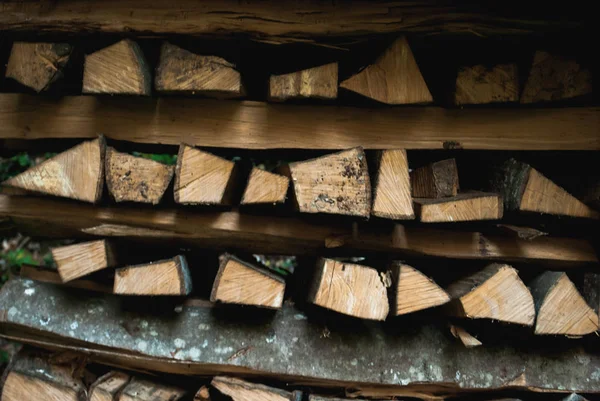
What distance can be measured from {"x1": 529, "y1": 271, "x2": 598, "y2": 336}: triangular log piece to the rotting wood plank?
13cm

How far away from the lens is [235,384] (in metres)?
1.38

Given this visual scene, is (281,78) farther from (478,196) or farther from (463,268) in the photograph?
(463,268)

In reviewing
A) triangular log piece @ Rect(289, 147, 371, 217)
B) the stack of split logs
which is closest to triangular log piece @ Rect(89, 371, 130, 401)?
the stack of split logs

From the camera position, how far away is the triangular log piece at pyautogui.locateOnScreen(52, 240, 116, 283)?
135 centimetres

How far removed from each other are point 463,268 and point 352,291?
15.5 inches

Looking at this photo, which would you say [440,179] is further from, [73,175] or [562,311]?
[73,175]

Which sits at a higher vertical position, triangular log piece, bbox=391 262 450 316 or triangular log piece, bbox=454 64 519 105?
triangular log piece, bbox=454 64 519 105

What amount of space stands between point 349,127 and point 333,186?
0.21 meters

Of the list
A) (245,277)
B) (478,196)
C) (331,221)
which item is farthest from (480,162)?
(245,277)

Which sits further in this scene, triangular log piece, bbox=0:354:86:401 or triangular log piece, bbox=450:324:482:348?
triangular log piece, bbox=0:354:86:401

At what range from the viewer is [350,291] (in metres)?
1.27

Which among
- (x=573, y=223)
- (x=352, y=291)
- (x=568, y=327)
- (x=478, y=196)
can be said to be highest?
(x=478, y=196)

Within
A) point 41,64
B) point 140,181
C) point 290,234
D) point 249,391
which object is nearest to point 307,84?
point 290,234

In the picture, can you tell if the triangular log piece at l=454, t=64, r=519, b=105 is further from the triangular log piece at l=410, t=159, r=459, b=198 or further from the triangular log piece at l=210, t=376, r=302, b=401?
the triangular log piece at l=210, t=376, r=302, b=401
